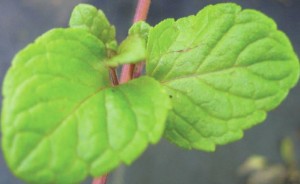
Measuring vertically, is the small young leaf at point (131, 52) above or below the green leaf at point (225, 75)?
above

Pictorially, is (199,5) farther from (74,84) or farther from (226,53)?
(74,84)

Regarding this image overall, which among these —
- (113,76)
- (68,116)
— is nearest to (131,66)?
(113,76)

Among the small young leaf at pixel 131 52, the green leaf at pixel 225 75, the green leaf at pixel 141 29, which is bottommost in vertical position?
the green leaf at pixel 225 75

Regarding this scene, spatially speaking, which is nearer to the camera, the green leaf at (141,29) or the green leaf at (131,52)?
the green leaf at (131,52)

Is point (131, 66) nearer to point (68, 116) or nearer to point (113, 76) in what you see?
point (113, 76)

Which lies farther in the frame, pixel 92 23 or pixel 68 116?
pixel 92 23
